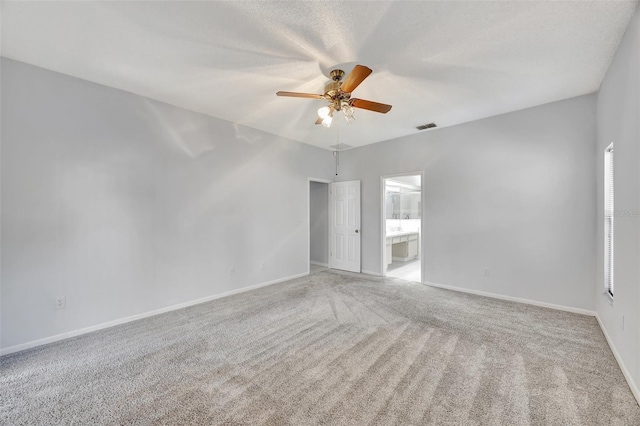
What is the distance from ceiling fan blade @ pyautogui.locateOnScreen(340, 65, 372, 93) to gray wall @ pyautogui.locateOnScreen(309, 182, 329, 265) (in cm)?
394

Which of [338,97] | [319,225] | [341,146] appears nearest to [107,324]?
[338,97]

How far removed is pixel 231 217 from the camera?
4223mm

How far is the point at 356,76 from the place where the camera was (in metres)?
2.27

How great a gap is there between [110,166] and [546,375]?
472 centimetres

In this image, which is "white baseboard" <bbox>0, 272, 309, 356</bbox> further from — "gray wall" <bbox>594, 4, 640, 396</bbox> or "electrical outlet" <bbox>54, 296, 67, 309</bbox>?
"gray wall" <bbox>594, 4, 640, 396</bbox>

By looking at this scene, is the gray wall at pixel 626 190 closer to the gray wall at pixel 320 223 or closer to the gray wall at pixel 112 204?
the gray wall at pixel 112 204

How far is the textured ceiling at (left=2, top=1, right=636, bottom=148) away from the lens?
191 cm

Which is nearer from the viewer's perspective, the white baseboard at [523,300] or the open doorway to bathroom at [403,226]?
the white baseboard at [523,300]

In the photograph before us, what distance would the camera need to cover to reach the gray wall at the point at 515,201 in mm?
3328

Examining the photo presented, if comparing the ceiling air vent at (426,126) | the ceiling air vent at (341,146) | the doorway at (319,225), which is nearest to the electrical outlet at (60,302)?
the doorway at (319,225)

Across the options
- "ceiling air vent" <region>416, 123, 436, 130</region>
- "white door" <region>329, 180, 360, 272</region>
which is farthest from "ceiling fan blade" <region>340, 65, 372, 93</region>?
"white door" <region>329, 180, 360, 272</region>

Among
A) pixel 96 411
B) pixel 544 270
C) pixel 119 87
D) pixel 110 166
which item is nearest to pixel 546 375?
pixel 544 270

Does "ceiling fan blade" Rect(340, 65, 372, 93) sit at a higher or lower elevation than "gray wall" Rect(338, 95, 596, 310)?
higher

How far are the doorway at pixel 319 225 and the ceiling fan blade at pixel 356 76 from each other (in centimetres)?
383
